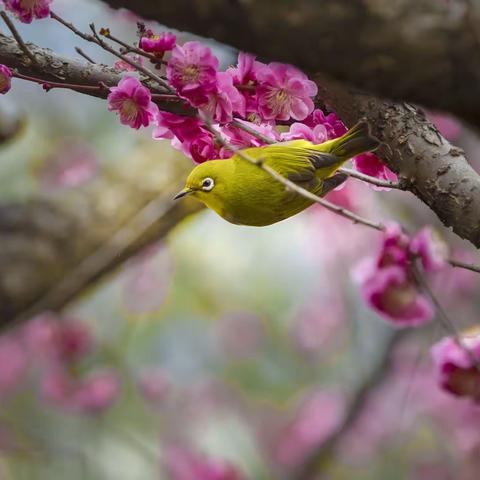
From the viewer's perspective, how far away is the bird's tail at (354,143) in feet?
3.61

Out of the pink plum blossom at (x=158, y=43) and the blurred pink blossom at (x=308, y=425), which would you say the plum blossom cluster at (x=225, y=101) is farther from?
the blurred pink blossom at (x=308, y=425)

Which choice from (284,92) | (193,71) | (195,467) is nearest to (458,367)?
(284,92)

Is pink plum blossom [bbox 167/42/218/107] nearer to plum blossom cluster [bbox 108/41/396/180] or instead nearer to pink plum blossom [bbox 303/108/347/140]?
plum blossom cluster [bbox 108/41/396/180]

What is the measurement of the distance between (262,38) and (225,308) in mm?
4503

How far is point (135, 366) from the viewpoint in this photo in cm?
458

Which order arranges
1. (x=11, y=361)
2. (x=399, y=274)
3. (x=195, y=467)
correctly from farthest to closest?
(x=11, y=361)
(x=195, y=467)
(x=399, y=274)

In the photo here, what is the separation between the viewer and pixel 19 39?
1102 mm

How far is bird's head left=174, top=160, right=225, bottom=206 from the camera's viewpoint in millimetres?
1303

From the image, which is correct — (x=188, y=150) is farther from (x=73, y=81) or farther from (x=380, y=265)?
(x=380, y=265)

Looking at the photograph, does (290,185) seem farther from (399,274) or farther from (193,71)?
(399,274)

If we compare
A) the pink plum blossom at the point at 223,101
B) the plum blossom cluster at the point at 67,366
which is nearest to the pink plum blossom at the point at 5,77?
the pink plum blossom at the point at 223,101

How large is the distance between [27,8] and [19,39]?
8cm

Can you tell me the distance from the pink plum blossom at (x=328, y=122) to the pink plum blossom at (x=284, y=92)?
7 centimetres

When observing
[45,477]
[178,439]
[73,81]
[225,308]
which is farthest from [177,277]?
[73,81]
